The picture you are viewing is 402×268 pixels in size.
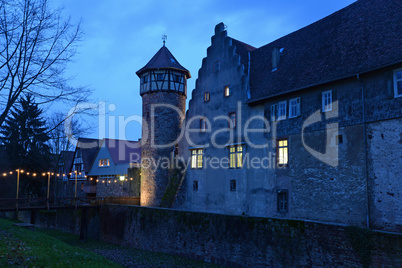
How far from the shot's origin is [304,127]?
1877 cm

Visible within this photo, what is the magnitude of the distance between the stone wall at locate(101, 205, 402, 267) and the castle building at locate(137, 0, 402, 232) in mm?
3467

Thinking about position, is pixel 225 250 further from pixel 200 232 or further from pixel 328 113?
pixel 328 113

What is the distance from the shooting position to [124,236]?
2506 cm

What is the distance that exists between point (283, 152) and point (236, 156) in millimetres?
3946

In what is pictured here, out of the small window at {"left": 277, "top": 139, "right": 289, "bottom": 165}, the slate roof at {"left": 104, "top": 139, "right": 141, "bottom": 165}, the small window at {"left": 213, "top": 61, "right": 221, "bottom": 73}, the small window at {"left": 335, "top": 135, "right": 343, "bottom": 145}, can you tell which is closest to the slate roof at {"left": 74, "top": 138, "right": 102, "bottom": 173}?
the slate roof at {"left": 104, "top": 139, "right": 141, "bottom": 165}

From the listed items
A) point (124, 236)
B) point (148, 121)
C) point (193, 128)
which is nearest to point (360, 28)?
point (193, 128)

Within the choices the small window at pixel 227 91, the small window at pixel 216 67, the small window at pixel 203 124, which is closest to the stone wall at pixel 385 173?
the small window at pixel 227 91

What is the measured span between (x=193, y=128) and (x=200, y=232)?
33.3 feet

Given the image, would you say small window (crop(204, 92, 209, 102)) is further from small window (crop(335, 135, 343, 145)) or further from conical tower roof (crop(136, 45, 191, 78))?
small window (crop(335, 135, 343, 145))

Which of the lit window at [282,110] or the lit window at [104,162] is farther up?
the lit window at [282,110]

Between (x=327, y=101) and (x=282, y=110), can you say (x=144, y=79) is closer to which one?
(x=282, y=110)

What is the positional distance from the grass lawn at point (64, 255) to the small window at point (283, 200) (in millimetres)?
5263

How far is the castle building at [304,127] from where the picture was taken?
15.3m

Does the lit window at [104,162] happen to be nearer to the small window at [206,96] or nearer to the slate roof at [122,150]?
the slate roof at [122,150]
